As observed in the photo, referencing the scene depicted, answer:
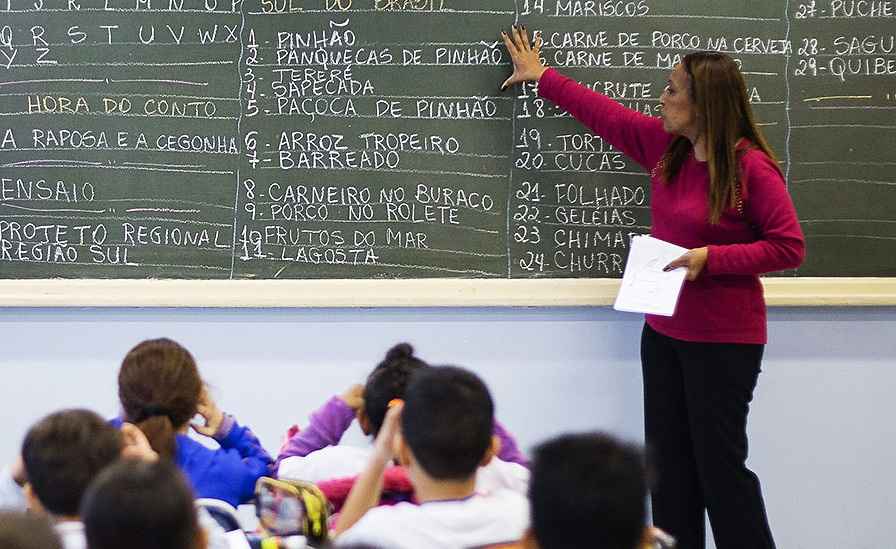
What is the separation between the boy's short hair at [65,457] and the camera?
6.01 feet

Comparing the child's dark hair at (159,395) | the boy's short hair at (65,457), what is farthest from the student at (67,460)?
the child's dark hair at (159,395)

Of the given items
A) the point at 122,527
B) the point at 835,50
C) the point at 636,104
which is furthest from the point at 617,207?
the point at 122,527

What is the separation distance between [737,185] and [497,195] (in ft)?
2.73

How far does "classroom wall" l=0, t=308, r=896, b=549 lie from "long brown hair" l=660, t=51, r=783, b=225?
2.33 ft

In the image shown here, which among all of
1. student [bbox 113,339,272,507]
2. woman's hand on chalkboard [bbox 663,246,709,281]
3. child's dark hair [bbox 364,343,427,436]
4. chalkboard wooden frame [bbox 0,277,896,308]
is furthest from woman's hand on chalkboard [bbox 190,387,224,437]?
woman's hand on chalkboard [bbox 663,246,709,281]

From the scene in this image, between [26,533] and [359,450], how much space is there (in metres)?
1.23

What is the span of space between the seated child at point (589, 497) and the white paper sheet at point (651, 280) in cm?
150

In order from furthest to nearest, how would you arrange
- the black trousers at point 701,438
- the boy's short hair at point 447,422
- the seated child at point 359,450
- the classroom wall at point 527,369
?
the classroom wall at point 527,369 < the black trousers at point 701,438 < the seated child at point 359,450 < the boy's short hair at point 447,422

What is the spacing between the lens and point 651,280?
3145 millimetres

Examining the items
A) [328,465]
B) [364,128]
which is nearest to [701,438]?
[328,465]

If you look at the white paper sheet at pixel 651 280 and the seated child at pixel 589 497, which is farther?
the white paper sheet at pixel 651 280

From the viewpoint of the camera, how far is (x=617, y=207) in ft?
11.6

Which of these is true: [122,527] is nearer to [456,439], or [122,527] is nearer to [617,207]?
[456,439]

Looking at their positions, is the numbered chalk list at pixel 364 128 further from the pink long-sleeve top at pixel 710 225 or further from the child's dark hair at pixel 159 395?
the child's dark hair at pixel 159 395
